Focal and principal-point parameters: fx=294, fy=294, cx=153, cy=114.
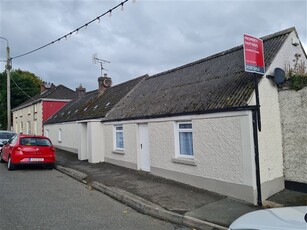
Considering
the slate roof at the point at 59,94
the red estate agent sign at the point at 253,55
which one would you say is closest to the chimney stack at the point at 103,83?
the slate roof at the point at 59,94

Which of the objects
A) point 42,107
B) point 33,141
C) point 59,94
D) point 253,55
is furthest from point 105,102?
point 59,94

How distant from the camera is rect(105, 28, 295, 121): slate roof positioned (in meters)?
8.95

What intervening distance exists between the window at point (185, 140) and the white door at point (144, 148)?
2153 millimetres

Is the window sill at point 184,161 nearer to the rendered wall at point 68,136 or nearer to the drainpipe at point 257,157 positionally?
the drainpipe at point 257,157

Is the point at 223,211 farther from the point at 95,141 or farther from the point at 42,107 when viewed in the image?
the point at 42,107

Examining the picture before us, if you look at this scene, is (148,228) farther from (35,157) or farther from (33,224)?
(35,157)

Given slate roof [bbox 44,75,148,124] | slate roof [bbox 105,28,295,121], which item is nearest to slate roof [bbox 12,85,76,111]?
slate roof [bbox 44,75,148,124]

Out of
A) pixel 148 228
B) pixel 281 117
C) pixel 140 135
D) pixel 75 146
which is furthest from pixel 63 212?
pixel 75 146

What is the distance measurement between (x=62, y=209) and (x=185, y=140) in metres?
4.66

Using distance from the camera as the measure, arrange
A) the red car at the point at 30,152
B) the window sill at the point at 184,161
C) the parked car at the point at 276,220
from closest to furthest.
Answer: the parked car at the point at 276,220 → the window sill at the point at 184,161 → the red car at the point at 30,152

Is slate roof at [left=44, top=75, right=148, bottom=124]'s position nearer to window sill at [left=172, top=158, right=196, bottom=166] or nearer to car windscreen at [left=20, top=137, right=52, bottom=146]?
car windscreen at [left=20, top=137, right=52, bottom=146]

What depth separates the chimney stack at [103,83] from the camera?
2144 cm

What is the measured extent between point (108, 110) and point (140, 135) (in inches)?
160

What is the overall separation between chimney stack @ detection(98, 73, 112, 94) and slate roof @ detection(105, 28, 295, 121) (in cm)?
621
